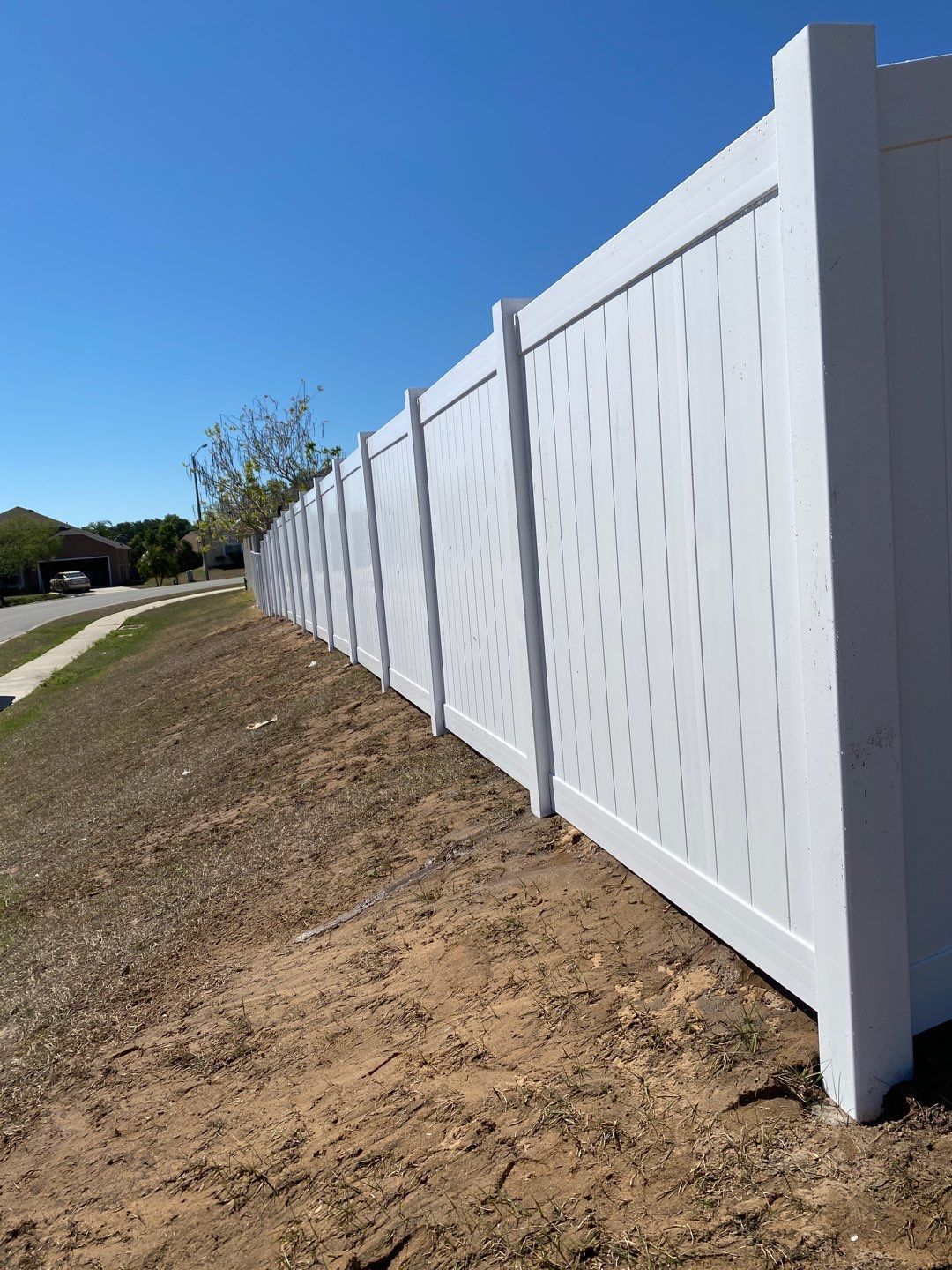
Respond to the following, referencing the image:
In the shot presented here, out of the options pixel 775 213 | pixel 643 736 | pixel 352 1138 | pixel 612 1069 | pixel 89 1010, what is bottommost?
pixel 89 1010

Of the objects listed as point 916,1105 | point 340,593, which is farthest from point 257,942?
point 340,593

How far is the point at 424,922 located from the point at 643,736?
1278 millimetres

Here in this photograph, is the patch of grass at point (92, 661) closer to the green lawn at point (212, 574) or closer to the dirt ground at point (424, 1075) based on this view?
the dirt ground at point (424, 1075)

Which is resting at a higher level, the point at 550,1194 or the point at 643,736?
the point at 643,736

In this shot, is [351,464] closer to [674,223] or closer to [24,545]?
[674,223]

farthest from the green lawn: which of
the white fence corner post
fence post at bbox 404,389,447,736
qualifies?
fence post at bbox 404,389,447,736

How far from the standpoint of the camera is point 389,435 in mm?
7320

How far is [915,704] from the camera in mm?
2271

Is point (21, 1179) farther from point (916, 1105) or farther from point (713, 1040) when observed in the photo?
point (916, 1105)

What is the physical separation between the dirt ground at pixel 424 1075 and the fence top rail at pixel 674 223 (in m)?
2.09

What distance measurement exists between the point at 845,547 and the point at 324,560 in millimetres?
10332

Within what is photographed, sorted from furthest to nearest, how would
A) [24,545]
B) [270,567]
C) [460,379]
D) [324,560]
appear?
[24,545], [270,567], [324,560], [460,379]

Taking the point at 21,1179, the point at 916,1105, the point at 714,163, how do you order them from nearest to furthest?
the point at 916,1105
the point at 714,163
the point at 21,1179

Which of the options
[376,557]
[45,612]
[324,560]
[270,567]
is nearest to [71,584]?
[45,612]
